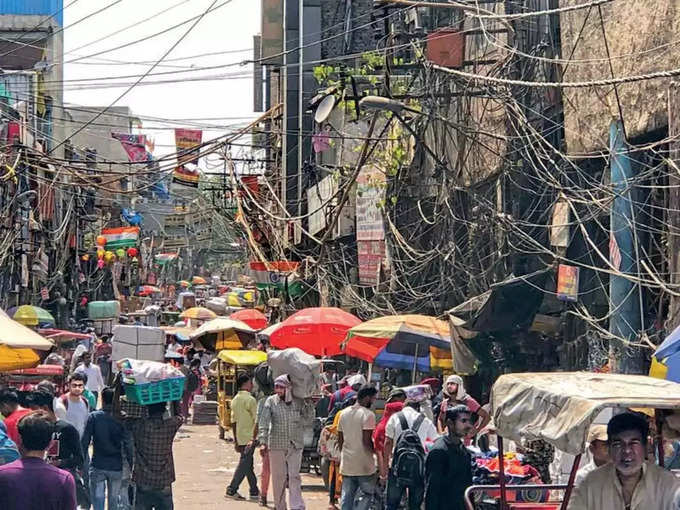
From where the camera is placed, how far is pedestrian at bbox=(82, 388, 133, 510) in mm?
11008

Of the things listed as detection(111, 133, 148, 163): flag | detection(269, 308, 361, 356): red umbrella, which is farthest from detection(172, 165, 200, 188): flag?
detection(269, 308, 361, 356): red umbrella

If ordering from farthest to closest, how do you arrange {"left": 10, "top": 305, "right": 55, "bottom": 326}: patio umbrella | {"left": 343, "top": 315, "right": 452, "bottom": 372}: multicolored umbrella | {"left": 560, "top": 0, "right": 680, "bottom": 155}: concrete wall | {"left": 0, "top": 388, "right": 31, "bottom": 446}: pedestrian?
{"left": 10, "top": 305, "right": 55, "bottom": 326}: patio umbrella, {"left": 343, "top": 315, "right": 452, "bottom": 372}: multicolored umbrella, {"left": 560, "top": 0, "right": 680, "bottom": 155}: concrete wall, {"left": 0, "top": 388, "right": 31, "bottom": 446}: pedestrian

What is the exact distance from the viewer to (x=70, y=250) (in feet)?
173

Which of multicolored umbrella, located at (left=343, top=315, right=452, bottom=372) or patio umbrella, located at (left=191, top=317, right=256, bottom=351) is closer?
multicolored umbrella, located at (left=343, top=315, right=452, bottom=372)

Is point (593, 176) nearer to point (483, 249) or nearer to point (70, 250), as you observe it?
point (483, 249)

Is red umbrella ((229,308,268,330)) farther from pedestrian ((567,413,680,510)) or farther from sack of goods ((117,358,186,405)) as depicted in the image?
pedestrian ((567,413,680,510))

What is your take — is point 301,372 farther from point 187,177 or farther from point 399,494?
point 187,177

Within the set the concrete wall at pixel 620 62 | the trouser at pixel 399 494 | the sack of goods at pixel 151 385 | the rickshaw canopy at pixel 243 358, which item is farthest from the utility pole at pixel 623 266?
the rickshaw canopy at pixel 243 358

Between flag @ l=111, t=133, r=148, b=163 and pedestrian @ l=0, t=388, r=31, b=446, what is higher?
flag @ l=111, t=133, r=148, b=163

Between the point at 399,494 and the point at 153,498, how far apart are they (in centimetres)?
220

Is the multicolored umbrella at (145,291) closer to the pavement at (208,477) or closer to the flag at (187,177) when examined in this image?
the flag at (187,177)

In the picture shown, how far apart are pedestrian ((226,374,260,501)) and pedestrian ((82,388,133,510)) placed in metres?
3.92

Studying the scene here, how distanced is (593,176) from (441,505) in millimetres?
6671

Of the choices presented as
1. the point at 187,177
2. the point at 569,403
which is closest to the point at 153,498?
the point at 569,403
